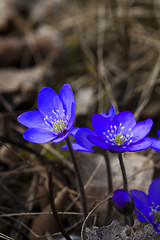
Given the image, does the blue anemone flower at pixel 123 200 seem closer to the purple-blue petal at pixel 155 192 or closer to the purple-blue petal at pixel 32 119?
the purple-blue petal at pixel 155 192

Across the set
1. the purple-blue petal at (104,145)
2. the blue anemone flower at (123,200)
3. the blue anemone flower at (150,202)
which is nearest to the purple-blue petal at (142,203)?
the blue anemone flower at (150,202)

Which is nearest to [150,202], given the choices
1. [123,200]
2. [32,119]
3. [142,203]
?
[142,203]

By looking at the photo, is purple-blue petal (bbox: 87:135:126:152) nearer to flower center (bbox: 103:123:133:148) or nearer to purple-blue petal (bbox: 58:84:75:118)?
flower center (bbox: 103:123:133:148)

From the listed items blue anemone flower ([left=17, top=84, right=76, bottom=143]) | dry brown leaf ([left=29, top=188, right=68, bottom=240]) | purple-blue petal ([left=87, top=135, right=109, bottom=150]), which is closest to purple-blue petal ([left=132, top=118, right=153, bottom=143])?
purple-blue petal ([left=87, top=135, right=109, bottom=150])

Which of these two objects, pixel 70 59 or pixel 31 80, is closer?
pixel 31 80

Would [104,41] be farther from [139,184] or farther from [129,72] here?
[139,184]

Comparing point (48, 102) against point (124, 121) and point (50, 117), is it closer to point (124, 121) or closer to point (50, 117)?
point (50, 117)

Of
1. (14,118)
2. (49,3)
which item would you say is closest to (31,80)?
(14,118)
